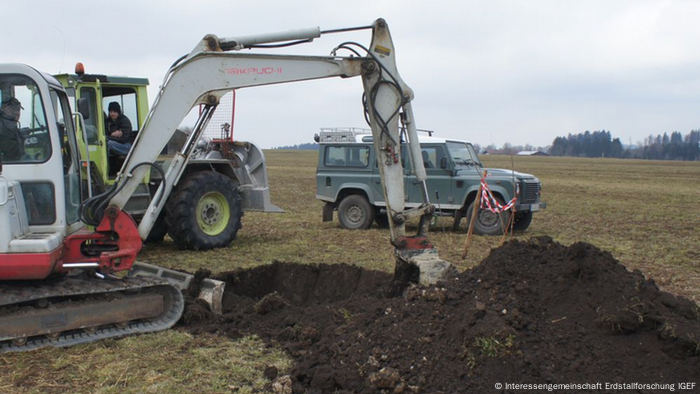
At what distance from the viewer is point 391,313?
5.45 meters

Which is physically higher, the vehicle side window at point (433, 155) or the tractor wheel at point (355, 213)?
the vehicle side window at point (433, 155)

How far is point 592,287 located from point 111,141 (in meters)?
7.42

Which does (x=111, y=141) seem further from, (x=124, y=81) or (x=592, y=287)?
(x=592, y=287)

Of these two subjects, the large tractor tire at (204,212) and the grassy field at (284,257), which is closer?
the grassy field at (284,257)

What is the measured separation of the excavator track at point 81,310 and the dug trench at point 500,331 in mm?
353

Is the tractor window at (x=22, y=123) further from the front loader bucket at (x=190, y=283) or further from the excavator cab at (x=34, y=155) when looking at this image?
the front loader bucket at (x=190, y=283)

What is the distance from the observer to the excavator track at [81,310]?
5.35 metres

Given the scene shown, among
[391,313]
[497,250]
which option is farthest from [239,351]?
[497,250]

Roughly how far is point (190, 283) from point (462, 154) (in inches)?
329

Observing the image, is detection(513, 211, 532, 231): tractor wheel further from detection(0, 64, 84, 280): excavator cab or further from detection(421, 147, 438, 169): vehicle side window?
detection(0, 64, 84, 280): excavator cab

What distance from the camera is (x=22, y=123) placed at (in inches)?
227

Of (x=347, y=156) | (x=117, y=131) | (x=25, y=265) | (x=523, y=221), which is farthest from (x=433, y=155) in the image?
(x=25, y=265)

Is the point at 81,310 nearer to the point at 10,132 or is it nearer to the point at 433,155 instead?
the point at 10,132

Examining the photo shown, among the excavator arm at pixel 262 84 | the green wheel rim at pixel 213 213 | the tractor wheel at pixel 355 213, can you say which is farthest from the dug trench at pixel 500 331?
the tractor wheel at pixel 355 213
